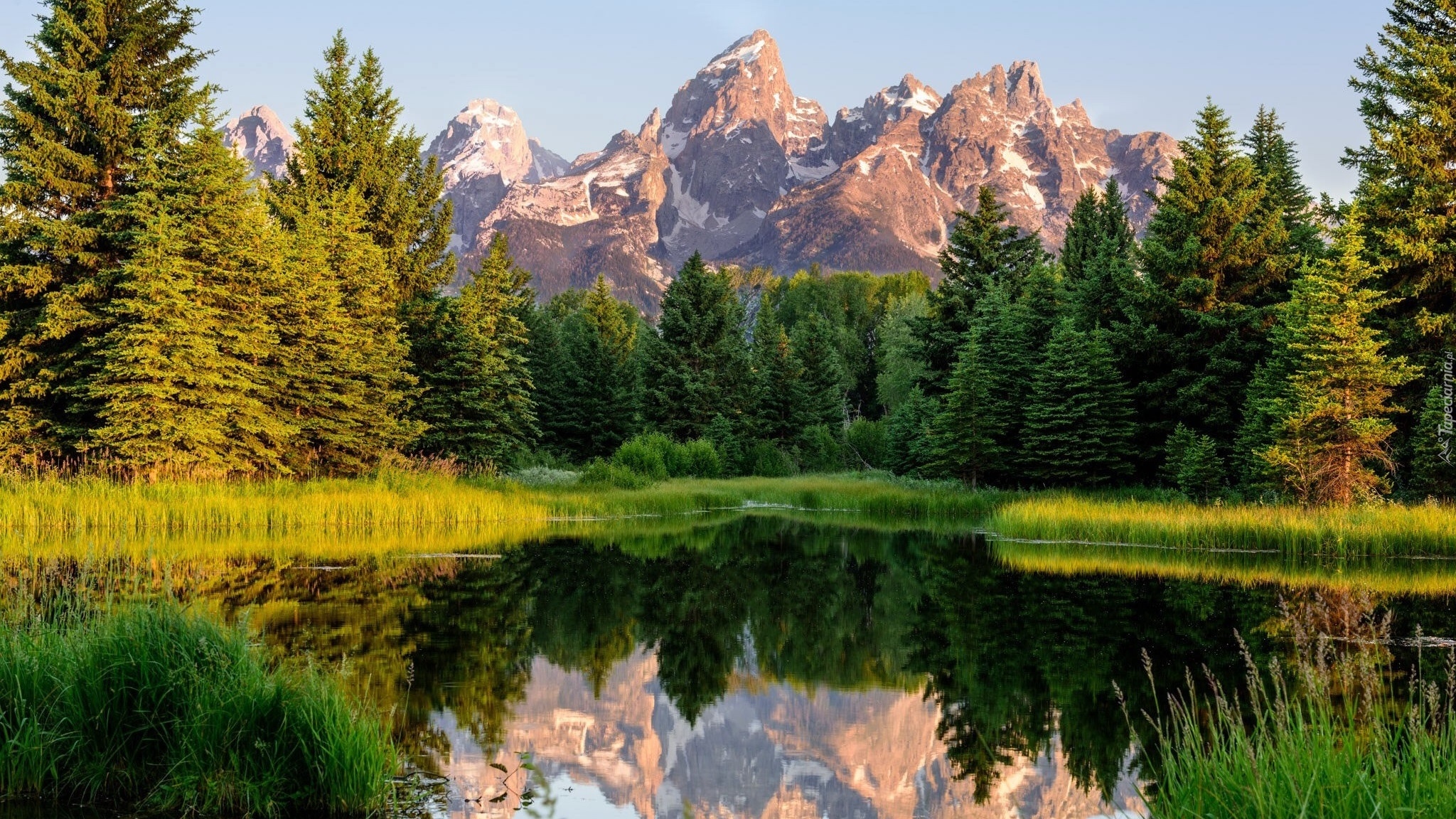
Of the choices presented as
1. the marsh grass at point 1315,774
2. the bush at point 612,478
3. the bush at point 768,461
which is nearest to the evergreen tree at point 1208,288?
the bush at point 612,478

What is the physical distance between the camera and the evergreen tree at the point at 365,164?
39906 mm

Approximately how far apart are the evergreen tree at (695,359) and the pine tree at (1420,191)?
36.5 metres

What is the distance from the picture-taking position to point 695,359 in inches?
2424

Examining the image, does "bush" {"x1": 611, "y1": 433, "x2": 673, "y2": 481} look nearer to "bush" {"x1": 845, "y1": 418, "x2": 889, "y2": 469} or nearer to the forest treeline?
the forest treeline

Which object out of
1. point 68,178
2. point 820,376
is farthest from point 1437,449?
point 820,376

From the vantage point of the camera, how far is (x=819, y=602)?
17.1 meters

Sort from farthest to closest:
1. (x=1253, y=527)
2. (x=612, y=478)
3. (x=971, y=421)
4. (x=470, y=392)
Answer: (x=612, y=478) < (x=971, y=421) < (x=470, y=392) < (x=1253, y=527)

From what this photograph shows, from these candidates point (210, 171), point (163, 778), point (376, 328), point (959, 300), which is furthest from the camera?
point (959, 300)

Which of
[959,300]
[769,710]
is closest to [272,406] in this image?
[769,710]

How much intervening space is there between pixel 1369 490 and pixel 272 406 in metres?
31.3

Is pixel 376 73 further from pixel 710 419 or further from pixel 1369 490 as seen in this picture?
pixel 1369 490

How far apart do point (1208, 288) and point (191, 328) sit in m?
31.3

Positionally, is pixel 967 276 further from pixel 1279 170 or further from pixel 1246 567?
pixel 1246 567

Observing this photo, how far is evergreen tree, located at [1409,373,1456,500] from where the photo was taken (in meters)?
26.8
